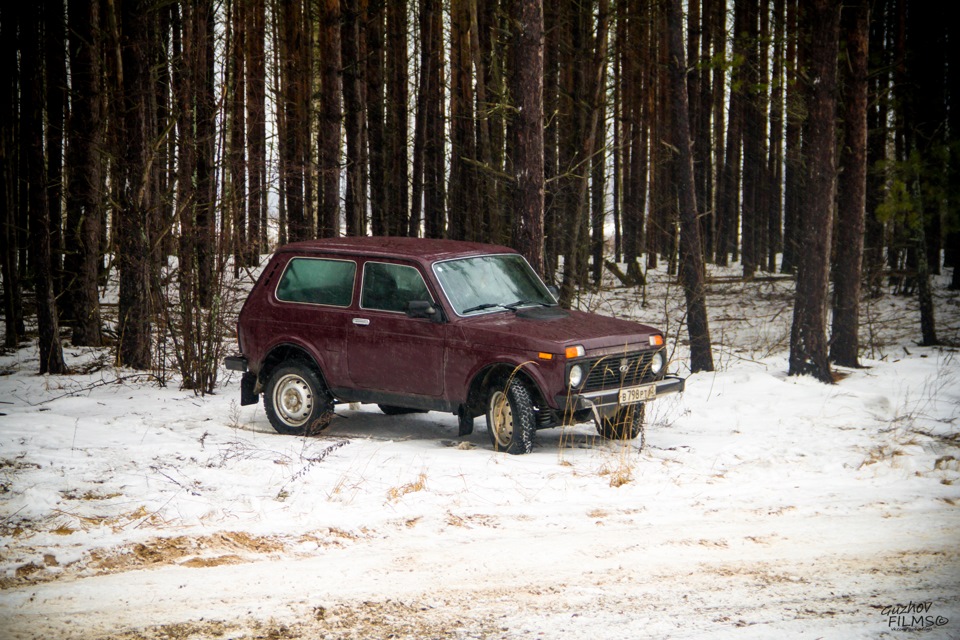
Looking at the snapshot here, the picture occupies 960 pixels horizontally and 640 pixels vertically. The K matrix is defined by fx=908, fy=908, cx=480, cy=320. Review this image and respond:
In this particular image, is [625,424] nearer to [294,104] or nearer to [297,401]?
[297,401]

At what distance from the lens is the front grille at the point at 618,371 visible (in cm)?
806

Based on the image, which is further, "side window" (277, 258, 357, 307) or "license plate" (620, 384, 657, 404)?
"side window" (277, 258, 357, 307)

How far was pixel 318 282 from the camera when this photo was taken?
9219mm

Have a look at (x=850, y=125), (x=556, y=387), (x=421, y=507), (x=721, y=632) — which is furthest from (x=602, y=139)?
(x=721, y=632)

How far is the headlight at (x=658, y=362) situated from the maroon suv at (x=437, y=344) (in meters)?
0.02

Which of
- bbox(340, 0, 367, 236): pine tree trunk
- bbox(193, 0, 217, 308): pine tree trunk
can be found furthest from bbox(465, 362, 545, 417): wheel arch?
bbox(340, 0, 367, 236): pine tree trunk

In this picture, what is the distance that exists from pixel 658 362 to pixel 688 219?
6.48 m

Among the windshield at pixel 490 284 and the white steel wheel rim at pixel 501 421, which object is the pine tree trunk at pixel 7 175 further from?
the white steel wheel rim at pixel 501 421

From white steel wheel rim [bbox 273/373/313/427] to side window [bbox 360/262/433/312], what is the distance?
3.72 feet

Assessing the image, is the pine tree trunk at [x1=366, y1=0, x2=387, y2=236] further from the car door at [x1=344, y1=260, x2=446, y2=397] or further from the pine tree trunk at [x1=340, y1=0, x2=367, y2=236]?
the car door at [x1=344, y1=260, x2=446, y2=397]

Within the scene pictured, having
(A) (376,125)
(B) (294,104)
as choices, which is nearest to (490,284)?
(B) (294,104)

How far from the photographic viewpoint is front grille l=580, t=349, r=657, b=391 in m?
8.06

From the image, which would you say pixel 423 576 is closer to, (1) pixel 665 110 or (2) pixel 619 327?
(2) pixel 619 327

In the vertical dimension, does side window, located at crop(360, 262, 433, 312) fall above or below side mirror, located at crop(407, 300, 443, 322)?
above
